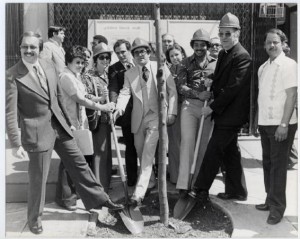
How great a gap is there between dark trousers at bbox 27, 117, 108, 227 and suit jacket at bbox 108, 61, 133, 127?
2.86ft

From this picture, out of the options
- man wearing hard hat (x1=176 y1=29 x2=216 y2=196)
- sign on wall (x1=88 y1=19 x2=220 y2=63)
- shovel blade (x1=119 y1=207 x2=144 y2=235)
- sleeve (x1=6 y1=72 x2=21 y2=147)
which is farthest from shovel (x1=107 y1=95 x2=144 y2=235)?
sign on wall (x1=88 y1=19 x2=220 y2=63)

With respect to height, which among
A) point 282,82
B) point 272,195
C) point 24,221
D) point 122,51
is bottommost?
point 24,221

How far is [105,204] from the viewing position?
425 centimetres

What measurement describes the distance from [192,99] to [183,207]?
1163 mm

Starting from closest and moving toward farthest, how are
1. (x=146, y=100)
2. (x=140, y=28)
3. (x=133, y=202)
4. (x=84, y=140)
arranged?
(x=84, y=140) < (x=133, y=202) < (x=146, y=100) < (x=140, y=28)

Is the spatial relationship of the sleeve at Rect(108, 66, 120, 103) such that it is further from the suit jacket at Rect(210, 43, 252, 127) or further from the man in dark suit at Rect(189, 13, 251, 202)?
the suit jacket at Rect(210, 43, 252, 127)

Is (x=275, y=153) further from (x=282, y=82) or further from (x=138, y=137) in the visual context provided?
(x=138, y=137)

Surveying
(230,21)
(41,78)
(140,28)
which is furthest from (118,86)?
(140,28)

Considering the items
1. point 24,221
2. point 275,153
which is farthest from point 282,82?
point 24,221

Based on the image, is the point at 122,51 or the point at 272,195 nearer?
the point at 272,195

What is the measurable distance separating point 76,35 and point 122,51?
2.67 m

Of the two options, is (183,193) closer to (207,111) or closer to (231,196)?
(231,196)

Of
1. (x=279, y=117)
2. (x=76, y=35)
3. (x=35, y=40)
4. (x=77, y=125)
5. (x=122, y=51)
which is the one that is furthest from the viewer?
(x=76, y=35)

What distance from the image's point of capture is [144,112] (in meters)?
4.65
